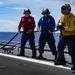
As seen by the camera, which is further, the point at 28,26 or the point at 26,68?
the point at 28,26

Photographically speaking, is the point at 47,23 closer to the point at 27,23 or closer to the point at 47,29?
the point at 47,29

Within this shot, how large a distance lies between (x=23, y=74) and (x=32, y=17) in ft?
12.7

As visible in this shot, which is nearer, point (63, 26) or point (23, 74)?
point (23, 74)

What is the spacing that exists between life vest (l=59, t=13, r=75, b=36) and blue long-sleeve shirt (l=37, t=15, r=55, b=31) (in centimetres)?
162

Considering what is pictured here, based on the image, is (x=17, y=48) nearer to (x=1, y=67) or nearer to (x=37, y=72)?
(x=1, y=67)

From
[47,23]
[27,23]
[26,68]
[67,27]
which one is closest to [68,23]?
[67,27]

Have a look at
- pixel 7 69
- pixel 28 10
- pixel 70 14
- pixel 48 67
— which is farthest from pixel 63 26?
pixel 28 10

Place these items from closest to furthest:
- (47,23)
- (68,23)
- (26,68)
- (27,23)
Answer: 1. (68,23)
2. (26,68)
3. (47,23)
4. (27,23)

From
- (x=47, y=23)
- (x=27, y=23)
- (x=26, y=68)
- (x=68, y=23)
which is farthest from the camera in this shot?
(x=27, y=23)

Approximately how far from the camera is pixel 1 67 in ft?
31.9

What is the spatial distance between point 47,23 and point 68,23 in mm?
1948

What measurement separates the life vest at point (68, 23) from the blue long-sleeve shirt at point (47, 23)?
1618 mm

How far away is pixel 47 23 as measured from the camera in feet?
36.6

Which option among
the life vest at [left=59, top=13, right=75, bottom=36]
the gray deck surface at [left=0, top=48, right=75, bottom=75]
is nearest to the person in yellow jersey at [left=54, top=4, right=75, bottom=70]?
the life vest at [left=59, top=13, right=75, bottom=36]
